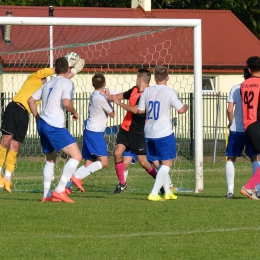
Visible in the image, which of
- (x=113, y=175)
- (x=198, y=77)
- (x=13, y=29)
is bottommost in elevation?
(x=113, y=175)

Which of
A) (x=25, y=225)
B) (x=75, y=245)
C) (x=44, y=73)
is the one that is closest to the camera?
(x=75, y=245)

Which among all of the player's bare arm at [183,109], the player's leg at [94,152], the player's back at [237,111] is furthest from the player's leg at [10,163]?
the player's back at [237,111]

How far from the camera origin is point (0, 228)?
8.95 meters

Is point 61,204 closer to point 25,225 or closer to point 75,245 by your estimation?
point 25,225

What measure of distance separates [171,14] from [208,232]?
27.7 metres

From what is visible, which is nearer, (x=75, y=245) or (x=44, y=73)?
(x=75, y=245)

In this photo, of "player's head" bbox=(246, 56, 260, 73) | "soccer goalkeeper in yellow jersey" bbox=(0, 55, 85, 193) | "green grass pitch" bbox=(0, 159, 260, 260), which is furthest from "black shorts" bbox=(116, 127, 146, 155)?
"player's head" bbox=(246, 56, 260, 73)

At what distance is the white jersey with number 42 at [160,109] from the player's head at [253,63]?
1.05 m

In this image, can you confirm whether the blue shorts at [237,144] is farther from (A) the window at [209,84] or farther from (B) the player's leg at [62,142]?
(A) the window at [209,84]

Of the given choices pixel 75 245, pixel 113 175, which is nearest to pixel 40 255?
pixel 75 245

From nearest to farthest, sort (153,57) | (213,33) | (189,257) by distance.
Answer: (189,257), (153,57), (213,33)

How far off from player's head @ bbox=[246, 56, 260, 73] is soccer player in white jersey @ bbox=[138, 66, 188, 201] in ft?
→ 3.30

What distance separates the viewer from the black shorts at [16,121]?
44.8ft

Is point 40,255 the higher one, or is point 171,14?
point 171,14
